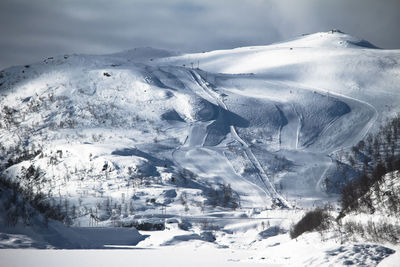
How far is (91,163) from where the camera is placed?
16750 cm

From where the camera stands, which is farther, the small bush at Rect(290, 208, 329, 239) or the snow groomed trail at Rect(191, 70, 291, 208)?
the snow groomed trail at Rect(191, 70, 291, 208)

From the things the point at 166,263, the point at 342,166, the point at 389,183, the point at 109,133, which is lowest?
the point at 166,263

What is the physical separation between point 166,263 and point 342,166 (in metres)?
151

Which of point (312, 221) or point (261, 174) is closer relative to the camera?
point (312, 221)

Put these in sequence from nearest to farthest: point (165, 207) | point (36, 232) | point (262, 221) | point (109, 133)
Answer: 1. point (36, 232)
2. point (262, 221)
3. point (165, 207)
4. point (109, 133)

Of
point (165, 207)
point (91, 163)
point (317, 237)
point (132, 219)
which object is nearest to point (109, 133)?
point (91, 163)

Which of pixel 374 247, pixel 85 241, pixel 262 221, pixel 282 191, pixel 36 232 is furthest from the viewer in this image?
pixel 282 191

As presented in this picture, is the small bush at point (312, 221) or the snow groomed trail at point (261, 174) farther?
the snow groomed trail at point (261, 174)

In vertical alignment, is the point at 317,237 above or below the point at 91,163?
below

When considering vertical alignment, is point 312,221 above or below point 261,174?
below

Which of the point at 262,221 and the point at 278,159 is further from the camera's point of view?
the point at 278,159

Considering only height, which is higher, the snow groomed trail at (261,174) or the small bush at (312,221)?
the snow groomed trail at (261,174)

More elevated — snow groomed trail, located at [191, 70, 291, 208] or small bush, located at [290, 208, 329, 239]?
snow groomed trail, located at [191, 70, 291, 208]

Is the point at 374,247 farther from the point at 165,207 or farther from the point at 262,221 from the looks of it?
the point at 165,207
